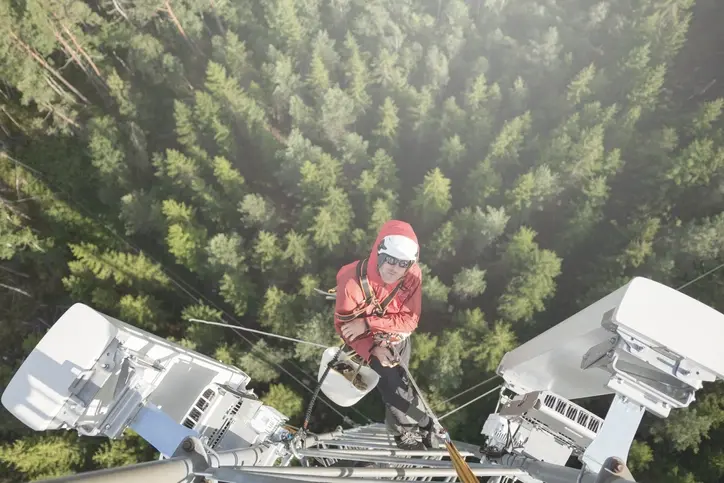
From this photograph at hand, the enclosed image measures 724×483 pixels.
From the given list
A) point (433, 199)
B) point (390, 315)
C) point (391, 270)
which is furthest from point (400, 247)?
point (433, 199)

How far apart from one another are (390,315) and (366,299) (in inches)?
14.6

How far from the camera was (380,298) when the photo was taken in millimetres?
4223

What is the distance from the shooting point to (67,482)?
1.50m

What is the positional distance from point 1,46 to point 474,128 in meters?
14.6

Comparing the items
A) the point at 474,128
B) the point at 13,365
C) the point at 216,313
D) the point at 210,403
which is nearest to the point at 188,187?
the point at 216,313

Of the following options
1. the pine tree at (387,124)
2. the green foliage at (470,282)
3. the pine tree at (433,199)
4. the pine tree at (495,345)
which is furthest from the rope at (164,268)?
the pine tree at (387,124)

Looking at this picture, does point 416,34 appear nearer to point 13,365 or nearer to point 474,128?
point 474,128

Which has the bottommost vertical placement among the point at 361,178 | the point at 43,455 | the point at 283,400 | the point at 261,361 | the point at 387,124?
the point at 43,455

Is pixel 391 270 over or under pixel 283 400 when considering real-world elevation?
over

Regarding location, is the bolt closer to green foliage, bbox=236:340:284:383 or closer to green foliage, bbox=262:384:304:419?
green foliage, bbox=262:384:304:419

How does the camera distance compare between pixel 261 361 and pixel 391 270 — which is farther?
pixel 261 361

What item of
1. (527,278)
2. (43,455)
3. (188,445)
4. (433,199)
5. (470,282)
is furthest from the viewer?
(433,199)

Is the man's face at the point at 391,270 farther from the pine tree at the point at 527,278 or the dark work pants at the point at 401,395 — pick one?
the pine tree at the point at 527,278

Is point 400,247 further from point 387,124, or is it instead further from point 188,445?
point 387,124
